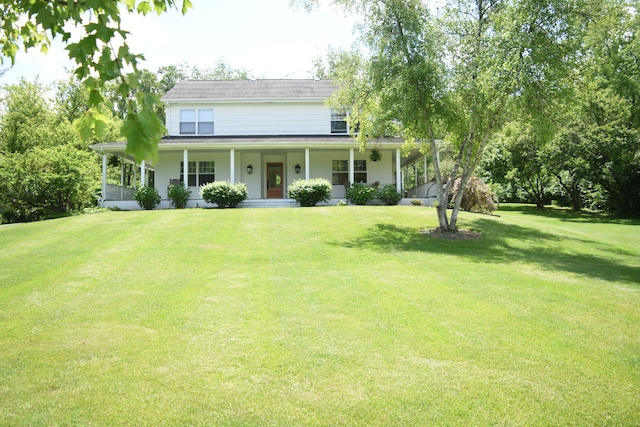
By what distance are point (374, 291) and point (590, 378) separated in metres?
3.59

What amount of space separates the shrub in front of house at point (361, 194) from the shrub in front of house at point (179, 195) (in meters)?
7.94

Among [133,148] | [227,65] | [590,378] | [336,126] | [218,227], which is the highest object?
[227,65]

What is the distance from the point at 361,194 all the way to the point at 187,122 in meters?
10.6

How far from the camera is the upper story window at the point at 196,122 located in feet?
79.1

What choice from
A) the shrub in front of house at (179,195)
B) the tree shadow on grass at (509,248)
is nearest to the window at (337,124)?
the shrub in front of house at (179,195)

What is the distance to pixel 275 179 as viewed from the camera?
24719 millimetres

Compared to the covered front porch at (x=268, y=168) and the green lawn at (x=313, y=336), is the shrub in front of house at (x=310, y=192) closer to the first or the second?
the covered front porch at (x=268, y=168)

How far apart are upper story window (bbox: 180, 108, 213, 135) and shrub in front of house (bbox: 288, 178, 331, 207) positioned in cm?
690

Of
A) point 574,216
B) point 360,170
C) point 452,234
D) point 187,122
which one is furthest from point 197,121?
point 574,216

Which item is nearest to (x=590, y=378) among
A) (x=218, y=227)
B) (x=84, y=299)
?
(x=84, y=299)

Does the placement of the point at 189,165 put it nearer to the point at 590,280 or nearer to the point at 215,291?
the point at 215,291

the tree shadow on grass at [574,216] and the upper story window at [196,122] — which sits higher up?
the upper story window at [196,122]

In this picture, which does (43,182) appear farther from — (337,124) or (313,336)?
(313,336)

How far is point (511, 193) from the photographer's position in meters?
37.3
